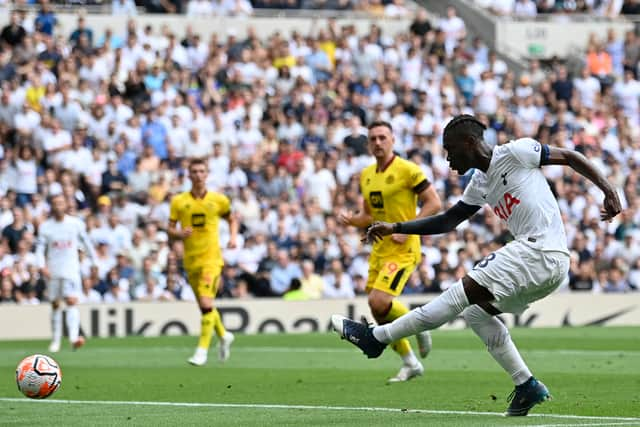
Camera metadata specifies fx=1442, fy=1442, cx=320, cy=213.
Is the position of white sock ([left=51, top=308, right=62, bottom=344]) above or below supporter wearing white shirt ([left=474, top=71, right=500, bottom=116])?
below

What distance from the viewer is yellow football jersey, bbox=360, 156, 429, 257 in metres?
15.3

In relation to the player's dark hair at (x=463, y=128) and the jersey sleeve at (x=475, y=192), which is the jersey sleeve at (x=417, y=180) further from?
the player's dark hair at (x=463, y=128)

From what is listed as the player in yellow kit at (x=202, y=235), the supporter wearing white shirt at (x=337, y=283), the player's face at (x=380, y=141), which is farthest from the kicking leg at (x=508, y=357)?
the supporter wearing white shirt at (x=337, y=283)

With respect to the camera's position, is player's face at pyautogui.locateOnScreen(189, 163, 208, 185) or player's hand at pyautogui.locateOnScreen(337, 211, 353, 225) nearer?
player's hand at pyautogui.locateOnScreen(337, 211, 353, 225)

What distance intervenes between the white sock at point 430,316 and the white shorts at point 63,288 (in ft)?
40.6

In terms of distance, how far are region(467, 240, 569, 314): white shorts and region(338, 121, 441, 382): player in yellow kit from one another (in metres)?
4.88

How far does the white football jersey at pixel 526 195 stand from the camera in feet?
33.5

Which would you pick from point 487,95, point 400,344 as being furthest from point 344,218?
point 487,95

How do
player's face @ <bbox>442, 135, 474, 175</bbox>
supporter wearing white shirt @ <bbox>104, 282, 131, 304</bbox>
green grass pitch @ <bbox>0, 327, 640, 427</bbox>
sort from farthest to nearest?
supporter wearing white shirt @ <bbox>104, 282, 131, 304</bbox> < green grass pitch @ <bbox>0, 327, 640, 427</bbox> < player's face @ <bbox>442, 135, 474, 175</bbox>

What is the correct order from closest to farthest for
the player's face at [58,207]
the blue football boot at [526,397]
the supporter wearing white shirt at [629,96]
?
the blue football boot at [526,397]
the player's face at [58,207]
the supporter wearing white shirt at [629,96]

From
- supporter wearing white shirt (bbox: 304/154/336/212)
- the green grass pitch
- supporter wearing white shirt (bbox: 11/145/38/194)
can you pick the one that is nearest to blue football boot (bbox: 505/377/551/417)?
the green grass pitch

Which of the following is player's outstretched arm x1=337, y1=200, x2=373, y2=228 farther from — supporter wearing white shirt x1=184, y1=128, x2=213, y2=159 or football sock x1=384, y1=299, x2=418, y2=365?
supporter wearing white shirt x1=184, y1=128, x2=213, y2=159

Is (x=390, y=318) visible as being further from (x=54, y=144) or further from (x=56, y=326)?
(x=54, y=144)

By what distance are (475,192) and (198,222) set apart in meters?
8.68
